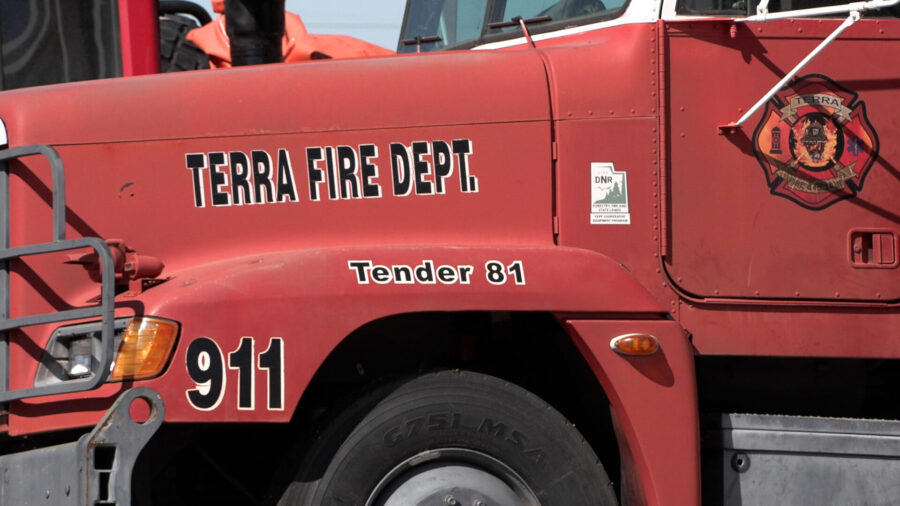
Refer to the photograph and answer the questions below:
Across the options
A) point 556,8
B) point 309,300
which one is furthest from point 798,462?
point 556,8

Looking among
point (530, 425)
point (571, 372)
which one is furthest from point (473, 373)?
point (571, 372)

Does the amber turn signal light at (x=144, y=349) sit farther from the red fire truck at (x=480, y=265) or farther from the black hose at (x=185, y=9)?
the black hose at (x=185, y=9)

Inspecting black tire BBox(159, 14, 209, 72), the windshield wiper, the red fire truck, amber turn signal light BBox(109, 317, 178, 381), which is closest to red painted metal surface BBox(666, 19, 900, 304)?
the red fire truck

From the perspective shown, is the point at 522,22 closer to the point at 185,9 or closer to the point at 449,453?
the point at 449,453

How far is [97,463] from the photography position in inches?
135

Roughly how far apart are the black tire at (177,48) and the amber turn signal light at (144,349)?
14.3ft

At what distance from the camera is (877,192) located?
159 inches

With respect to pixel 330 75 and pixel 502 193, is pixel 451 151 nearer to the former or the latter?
pixel 502 193

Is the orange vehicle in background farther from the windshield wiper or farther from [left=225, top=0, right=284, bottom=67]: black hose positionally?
the windshield wiper

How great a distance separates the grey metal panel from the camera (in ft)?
12.5

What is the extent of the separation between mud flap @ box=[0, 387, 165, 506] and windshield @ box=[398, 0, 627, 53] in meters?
2.11

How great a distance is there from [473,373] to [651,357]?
0.61 metres

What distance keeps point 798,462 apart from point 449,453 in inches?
49.2

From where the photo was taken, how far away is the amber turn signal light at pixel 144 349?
3486 millimetres
